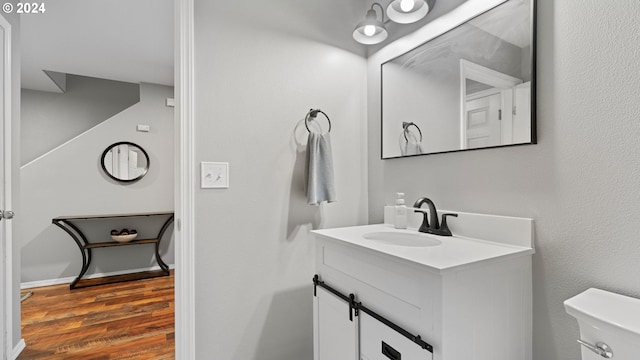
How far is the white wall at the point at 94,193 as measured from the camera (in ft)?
10.5

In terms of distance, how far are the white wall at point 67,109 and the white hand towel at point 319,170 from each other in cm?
375

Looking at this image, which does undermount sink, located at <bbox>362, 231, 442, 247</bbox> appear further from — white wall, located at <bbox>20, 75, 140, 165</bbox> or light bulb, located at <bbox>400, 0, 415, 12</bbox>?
white wall, located at <bbox>20, 75, 140, 165</bbox>

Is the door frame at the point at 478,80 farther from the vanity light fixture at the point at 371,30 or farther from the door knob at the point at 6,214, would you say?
the door knob at the point at 6,214

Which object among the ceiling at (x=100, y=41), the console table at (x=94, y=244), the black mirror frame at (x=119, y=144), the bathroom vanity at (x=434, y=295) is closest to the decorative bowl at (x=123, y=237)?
the console table at (x=94, y=244)

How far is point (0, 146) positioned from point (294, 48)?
1756 millimetres

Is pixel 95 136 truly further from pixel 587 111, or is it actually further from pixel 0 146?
pixel 587 111

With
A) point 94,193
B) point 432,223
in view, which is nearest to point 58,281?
point 94,193

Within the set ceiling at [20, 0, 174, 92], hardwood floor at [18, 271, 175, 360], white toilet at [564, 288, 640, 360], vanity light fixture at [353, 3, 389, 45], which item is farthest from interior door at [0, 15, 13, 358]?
white toilet at [564, 288, 640, 360]

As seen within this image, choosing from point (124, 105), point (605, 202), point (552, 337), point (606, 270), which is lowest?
point (552, 337)

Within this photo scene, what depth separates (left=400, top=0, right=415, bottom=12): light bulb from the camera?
4.57ft

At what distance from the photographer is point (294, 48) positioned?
1.62 metres

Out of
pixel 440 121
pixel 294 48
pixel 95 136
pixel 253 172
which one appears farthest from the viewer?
pixel 95 136

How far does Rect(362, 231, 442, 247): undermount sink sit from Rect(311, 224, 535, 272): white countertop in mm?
38

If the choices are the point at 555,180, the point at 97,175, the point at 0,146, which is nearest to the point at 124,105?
the point at 97,175
